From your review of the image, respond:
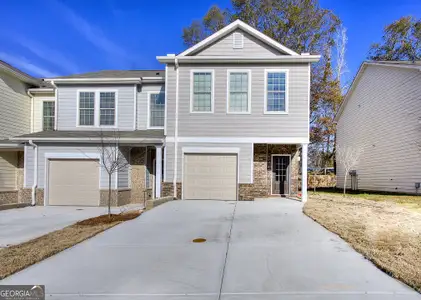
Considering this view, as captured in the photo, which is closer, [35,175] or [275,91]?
[275,91]

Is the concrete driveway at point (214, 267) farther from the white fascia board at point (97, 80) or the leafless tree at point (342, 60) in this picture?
the leafless tree at point (342, 60)

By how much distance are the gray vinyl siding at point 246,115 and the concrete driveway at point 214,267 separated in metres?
6.32

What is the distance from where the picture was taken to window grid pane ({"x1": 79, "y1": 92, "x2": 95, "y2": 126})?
53.5ft

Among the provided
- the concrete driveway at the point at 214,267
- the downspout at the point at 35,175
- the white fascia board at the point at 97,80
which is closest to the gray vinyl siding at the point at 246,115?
the white fascia board at the point at 97,80

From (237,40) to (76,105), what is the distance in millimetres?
8280

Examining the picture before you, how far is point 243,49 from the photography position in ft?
48.7

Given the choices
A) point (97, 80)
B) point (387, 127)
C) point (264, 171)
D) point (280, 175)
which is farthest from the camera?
point (387, 127)

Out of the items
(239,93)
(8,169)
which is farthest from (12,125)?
(239,93)

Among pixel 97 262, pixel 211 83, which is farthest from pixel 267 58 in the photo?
pixel 97 262

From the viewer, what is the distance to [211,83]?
48.3ft

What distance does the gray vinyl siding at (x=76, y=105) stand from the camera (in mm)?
16094

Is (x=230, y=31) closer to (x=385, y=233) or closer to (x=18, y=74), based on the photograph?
(x=18, y=74)

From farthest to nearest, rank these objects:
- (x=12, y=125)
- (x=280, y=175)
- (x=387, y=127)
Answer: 1. (x=387, y=127)
2. (x=280, y=175)
3. (x=12, y=125)

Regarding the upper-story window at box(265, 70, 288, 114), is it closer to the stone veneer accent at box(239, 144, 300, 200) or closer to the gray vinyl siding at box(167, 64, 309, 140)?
the gray vinyl siding at box(167, 64, 309, 140)
